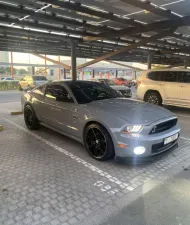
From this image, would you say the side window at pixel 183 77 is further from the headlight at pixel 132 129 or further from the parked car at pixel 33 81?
the parked car at pixel 33 81

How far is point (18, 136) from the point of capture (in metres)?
5.31

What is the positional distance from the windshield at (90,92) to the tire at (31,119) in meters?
1.66

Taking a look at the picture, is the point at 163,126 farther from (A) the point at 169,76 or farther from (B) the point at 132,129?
(A) the point at 169,76

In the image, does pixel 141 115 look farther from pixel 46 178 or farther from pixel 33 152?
pixel 33 152

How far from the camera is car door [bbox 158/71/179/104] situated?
8.26m

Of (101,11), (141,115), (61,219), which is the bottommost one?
(61,219)

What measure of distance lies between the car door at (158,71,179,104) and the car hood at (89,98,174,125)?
455 cm

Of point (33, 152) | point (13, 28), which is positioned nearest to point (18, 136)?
point (33, 152)

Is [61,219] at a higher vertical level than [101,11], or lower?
lower

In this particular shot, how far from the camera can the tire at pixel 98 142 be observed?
3525mm

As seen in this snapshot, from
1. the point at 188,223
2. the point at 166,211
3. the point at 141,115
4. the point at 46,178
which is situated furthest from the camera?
the point at 141,115

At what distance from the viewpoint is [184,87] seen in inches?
311

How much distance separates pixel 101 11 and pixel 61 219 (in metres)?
7.42

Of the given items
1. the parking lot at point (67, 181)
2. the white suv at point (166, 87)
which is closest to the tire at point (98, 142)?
the parking lot at point (67, 181)
